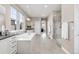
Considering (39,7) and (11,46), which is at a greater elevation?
(39,7)

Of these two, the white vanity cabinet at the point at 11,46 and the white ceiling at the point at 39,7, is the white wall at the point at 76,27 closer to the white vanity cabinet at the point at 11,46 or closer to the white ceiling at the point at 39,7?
the white vanity cabinet at the point at 11,46

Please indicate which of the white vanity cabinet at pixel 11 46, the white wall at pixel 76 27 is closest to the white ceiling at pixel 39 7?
the white wall at pixel 76 27

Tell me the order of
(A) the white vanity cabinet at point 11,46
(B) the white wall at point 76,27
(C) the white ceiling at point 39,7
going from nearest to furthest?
(A) the white vanity cabinet at point 11,46 → (B) the white wall at point 76,27 → (C) the white ceiling at point 39,7

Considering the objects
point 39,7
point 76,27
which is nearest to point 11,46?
point 76,27

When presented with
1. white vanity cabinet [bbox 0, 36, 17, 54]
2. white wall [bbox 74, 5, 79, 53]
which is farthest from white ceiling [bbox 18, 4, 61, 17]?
white vanity cabinet [bbox 0, 36, 17, 54]

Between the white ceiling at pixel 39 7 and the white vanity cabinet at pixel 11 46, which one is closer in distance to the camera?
the white vanity cabinet at pixel 11 46

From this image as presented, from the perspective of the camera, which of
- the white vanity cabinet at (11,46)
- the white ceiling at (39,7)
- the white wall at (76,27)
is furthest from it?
the white ceiling at (39,7)

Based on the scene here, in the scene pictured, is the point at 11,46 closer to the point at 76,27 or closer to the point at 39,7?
the point at 76,27

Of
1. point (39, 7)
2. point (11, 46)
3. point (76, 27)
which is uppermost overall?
point (39, 7)

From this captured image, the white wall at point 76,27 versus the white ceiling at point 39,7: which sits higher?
the white ceiling at point 39,7

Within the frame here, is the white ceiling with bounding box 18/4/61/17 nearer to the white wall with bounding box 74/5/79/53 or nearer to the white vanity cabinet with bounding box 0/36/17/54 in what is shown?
the white wall with bounding box 74/5/79/53

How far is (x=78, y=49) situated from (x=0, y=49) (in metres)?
2.54

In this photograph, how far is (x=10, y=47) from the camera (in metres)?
3.65
